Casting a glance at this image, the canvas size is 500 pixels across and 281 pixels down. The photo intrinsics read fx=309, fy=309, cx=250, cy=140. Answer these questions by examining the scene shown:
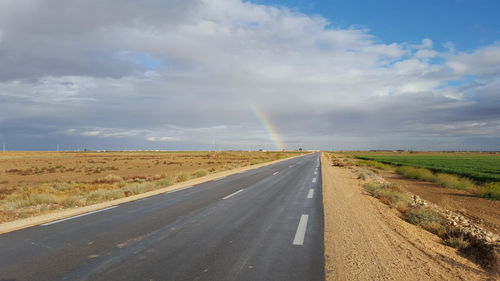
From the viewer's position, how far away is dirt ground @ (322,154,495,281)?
4613mm

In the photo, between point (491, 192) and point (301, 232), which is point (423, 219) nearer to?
point (301, 232)

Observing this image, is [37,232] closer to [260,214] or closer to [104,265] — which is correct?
[104,265]

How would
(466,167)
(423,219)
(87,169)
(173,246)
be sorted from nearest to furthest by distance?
(173,246) < (423,219) < (87,169) < (466,167)

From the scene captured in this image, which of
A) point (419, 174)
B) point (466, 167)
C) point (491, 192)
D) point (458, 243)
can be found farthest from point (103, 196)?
point (466, 167)

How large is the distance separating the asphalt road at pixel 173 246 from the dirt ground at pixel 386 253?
36cm

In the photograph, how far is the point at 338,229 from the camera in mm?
7293

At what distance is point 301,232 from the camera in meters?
6.91

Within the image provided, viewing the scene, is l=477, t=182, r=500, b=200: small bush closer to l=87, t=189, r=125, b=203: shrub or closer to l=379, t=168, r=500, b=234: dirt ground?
l=379, t=168, r=500, b=234: dirt ground

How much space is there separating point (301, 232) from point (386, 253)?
1.87 meters

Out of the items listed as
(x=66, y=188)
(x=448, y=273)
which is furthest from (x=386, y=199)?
(x=66, y=188)

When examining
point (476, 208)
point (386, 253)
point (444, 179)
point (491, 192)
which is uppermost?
point (386, 253)

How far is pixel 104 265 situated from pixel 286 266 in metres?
2.80

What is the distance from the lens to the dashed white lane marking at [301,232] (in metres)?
6.13

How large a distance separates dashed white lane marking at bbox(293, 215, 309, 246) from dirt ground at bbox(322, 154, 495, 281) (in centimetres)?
50
